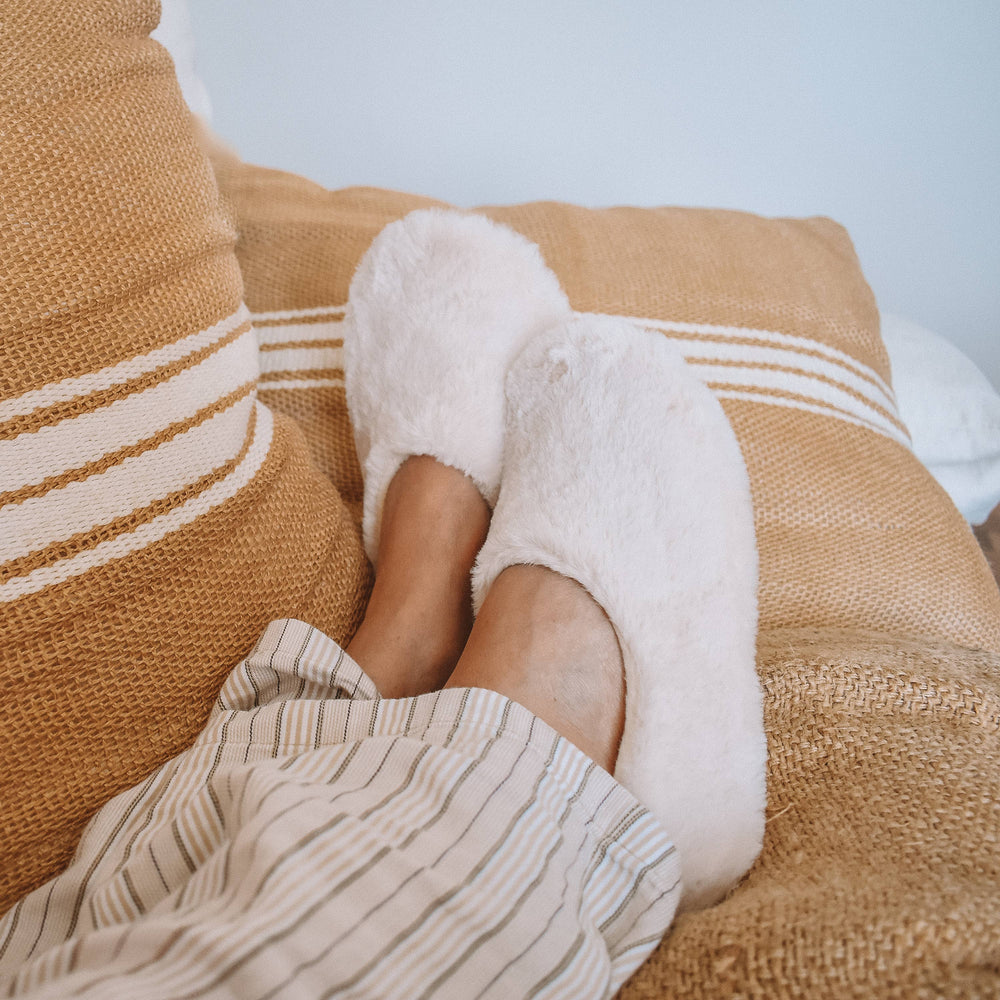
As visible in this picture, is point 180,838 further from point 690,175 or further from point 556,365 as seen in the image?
point 690,175

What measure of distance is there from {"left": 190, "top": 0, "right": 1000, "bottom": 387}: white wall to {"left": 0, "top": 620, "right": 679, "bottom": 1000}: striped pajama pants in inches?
37.4

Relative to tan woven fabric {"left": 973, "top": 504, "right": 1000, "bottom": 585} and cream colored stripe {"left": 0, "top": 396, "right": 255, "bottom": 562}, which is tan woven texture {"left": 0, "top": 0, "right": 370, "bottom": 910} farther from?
tan woven fabric {"left": 973, "top": 504, "right": 1000, "bottom": 585}

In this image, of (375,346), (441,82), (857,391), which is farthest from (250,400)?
(441,82)

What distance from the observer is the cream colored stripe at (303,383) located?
0.64 m

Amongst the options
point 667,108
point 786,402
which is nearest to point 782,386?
point 786,402

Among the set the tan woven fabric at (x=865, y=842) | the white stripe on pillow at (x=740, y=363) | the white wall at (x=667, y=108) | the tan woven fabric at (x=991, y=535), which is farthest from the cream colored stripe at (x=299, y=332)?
the tan woven fabric at (x=991, y=535)

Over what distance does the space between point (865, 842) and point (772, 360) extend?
1.38 ft

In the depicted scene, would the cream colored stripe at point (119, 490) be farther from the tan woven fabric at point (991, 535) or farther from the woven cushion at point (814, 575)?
the tan woven fabric at point (991, 535)

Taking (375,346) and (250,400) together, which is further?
(375,346)

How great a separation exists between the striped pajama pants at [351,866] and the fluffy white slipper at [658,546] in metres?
0.06

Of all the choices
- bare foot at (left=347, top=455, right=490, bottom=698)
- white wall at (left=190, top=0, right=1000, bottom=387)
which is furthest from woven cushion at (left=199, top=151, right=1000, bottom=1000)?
white wall at (left=190, top=0, right=1000, bottom=387)

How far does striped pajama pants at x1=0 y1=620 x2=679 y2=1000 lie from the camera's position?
0.78 ft

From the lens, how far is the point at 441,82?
1.05 m

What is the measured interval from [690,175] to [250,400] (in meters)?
0.89
